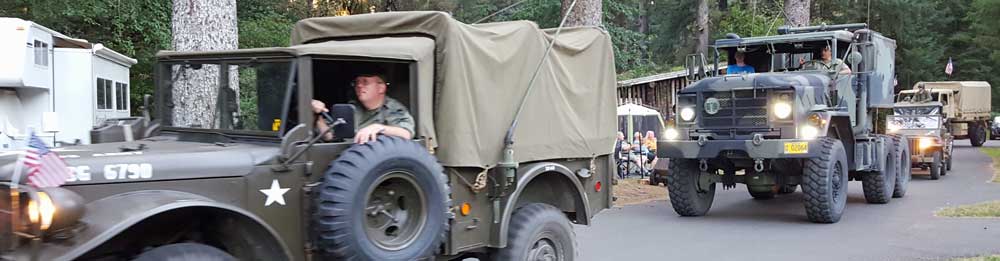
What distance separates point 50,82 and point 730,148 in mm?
9312

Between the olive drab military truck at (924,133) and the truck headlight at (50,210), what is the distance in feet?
56.2

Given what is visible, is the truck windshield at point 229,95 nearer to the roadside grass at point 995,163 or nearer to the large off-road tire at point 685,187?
the large off-road tire at point 685,187

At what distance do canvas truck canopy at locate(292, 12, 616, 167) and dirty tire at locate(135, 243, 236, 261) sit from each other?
1.66 meters

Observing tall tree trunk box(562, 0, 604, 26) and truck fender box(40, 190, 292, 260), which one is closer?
truck fender box(40, 190, 292, 260)

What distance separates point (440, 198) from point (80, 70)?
1047 cm

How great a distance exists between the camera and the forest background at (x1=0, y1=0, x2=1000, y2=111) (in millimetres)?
19812

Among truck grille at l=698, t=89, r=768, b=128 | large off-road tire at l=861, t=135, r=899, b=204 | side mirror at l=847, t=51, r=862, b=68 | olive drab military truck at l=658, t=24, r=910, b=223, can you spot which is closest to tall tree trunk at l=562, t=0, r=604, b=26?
olive drab military truck at l=658, t=24, r=910, b=223

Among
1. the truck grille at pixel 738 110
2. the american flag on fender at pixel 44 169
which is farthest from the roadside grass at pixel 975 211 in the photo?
the american flag on fender at pixel 44 169

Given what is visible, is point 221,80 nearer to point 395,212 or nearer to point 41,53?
point 395,212

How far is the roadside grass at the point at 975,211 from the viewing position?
12.1m

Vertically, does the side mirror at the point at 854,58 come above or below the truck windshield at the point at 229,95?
above

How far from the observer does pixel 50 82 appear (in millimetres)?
13586

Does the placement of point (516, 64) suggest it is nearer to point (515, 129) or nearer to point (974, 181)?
point (515, 129)

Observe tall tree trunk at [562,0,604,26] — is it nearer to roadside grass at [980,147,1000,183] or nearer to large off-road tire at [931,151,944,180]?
large off-road tire at [931,151,944,180]
